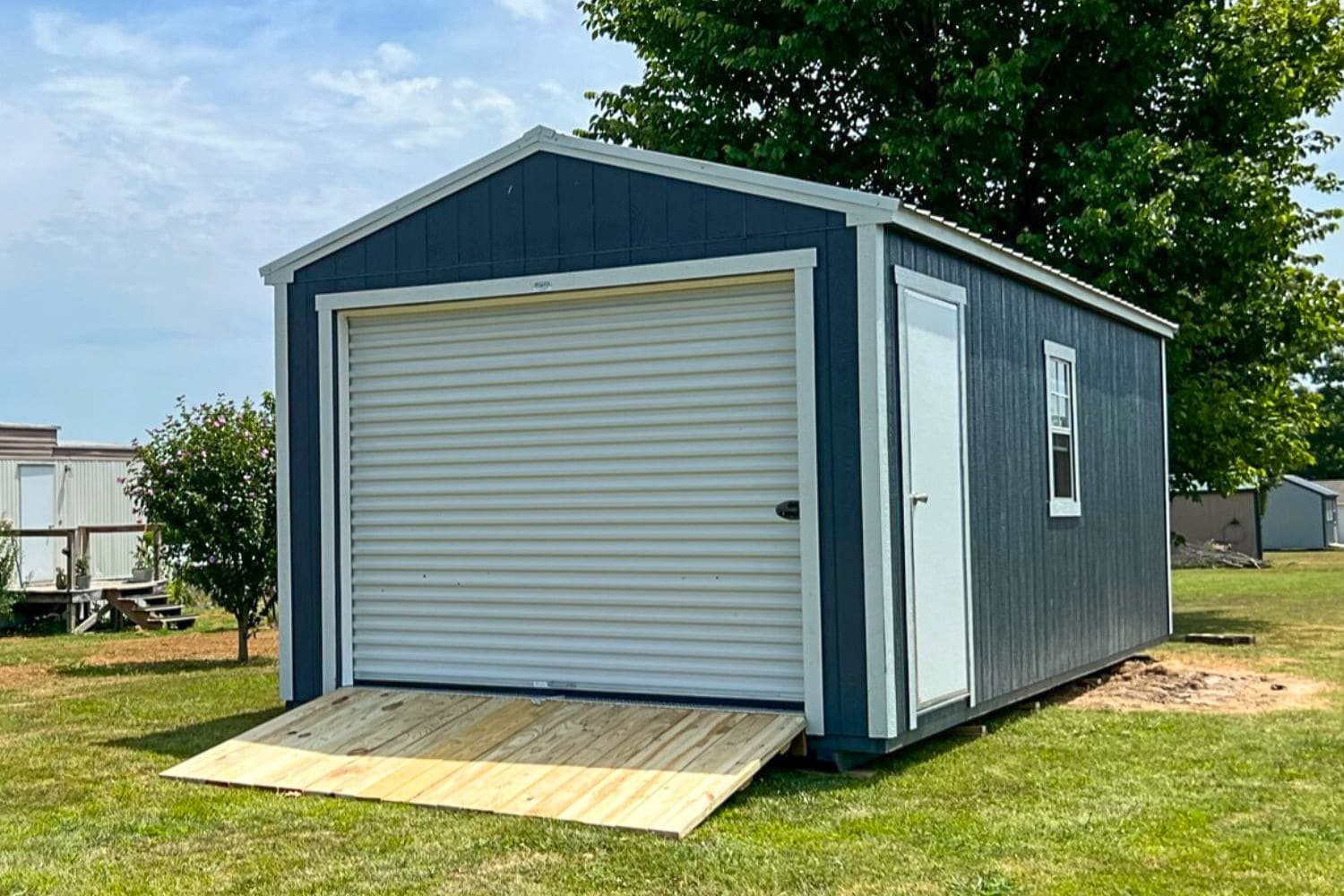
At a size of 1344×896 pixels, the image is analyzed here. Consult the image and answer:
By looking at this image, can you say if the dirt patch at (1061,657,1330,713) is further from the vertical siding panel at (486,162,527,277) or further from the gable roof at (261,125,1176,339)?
the vertical siding panel at (486,162,527,277)

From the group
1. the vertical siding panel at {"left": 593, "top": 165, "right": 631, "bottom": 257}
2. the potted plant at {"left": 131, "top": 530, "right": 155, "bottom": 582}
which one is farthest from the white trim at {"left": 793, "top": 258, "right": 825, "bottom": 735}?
the potted plant at {"left": 131, "top": 530, "right": 155, "bottom": 582}

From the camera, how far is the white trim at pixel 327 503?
8336mm

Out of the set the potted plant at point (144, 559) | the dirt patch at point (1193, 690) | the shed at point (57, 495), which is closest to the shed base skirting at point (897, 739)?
the dirt patch at point (1193, 690)

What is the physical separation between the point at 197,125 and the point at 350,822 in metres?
8.96

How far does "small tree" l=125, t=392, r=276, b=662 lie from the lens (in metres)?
12.6

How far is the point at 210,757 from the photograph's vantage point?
7.04m

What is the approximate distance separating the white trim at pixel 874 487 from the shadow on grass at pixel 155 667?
23.2 feet

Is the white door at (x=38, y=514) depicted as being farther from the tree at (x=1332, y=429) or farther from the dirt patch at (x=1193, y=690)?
the tree at (x=1332, y=429)

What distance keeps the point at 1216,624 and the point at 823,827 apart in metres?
11.5

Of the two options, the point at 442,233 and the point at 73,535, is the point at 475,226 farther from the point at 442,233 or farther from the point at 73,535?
the point at 73,535

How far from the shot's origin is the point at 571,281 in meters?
7.70

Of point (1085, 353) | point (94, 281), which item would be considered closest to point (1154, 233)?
point (1085, 353)

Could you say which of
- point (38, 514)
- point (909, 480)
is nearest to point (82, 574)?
point (38, 514)

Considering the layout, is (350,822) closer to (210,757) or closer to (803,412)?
(210,757)
